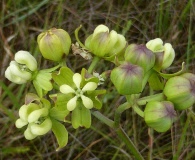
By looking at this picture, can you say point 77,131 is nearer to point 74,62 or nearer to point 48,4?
point 74,62

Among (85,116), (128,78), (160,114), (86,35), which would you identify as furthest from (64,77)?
(86,35)

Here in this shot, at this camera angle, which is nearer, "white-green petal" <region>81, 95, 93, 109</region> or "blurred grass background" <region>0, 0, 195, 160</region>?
"white-green petal" <region>81, 95, 93, 109</region>

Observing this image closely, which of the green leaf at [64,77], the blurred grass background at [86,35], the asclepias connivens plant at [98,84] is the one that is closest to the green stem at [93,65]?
the asclepias connivens plant at [98,84]

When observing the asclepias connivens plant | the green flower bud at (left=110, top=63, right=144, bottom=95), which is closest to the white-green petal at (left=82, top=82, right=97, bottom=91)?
the asclepias connivens plant

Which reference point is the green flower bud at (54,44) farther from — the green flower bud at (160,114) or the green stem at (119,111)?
the green flower bud at (160,114)

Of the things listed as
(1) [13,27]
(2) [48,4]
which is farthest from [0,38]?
(2) [48,4]

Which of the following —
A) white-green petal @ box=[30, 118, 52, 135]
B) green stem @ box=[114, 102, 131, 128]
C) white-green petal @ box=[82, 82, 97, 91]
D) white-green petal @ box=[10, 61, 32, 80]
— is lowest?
white-green petal @ box=[30, 118, 52, 135]

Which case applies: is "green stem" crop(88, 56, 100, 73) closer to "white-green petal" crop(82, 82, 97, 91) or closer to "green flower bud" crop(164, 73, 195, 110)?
"white-green petal" crop(82, 82, 97, 91)

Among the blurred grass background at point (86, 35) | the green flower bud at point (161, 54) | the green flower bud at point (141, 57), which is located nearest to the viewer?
the green flower bud at point (141, 57)
